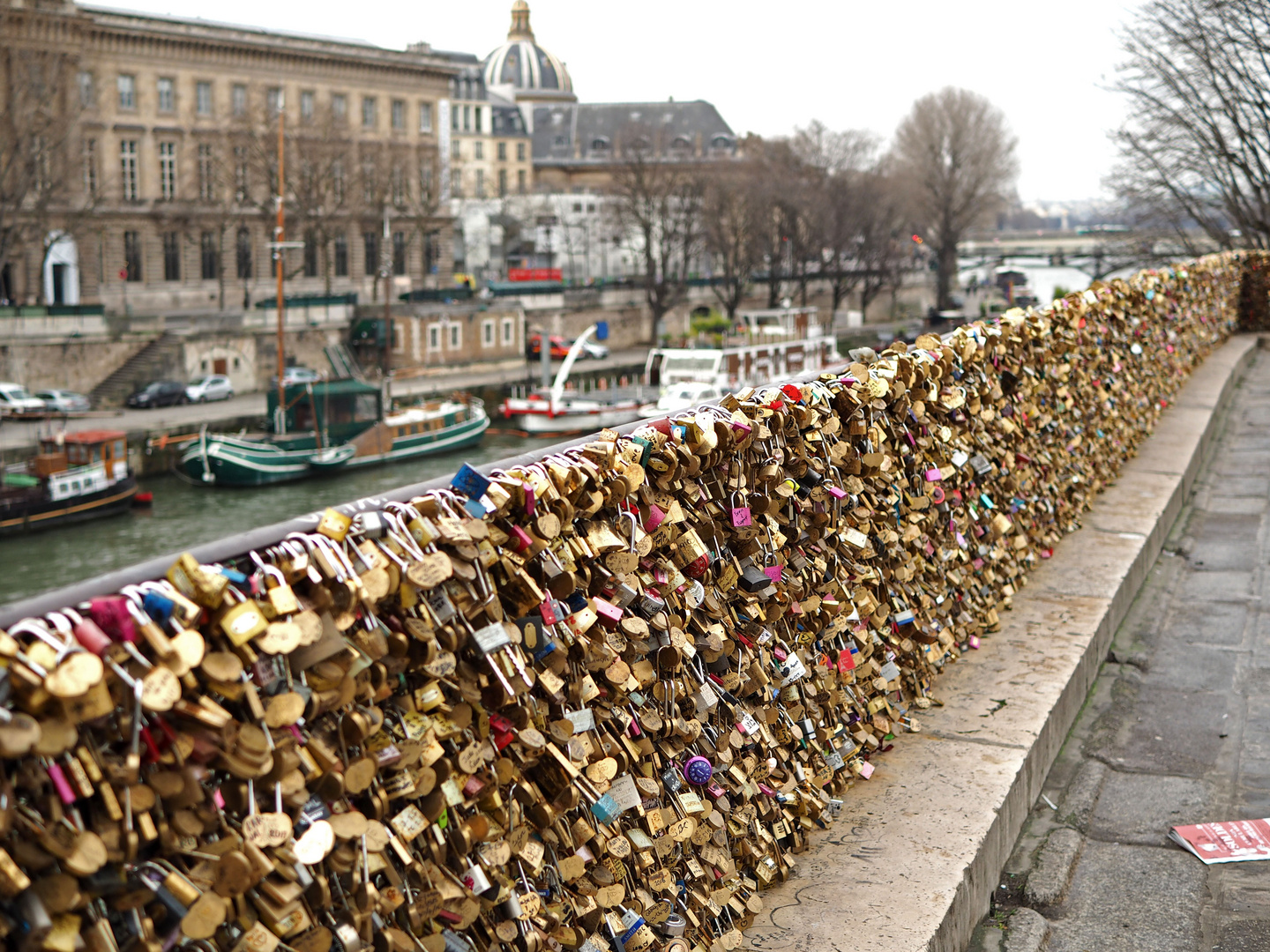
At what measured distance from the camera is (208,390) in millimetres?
51781

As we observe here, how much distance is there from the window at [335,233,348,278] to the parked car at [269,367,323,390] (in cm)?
1624

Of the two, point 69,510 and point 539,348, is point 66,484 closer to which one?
point 69,510

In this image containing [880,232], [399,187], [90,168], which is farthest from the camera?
[880,232]

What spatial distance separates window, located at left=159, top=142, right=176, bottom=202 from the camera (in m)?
65.8

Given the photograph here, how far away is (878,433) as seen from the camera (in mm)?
4715

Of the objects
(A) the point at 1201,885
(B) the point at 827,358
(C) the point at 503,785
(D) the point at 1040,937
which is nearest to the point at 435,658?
(C) the point at 503,785

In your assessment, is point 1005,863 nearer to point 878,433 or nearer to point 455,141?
point 878,433

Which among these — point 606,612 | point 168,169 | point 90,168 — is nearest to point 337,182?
point 168,169

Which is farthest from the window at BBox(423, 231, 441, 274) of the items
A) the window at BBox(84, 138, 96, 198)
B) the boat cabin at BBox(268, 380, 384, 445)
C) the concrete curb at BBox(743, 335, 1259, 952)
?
the concrete curb at BBox(743, 335, 1259, 952)

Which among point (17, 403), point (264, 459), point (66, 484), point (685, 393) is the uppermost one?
point (17, 403)

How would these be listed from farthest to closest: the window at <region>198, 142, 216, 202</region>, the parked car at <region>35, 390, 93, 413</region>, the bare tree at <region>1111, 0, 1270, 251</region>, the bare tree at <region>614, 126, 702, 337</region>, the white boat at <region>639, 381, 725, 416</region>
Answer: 1. the bare tree at <region>614, 126, 702, 337</region>
2. the window at <region>198, 142, 216, 202</region>
3. the white boat at <region>639, 381, 725, 416</region>
4. the parked car at <region>35, 390, 93, 413</region>
5. the bare tree at <region>1111, 0, 1270, 251</region>

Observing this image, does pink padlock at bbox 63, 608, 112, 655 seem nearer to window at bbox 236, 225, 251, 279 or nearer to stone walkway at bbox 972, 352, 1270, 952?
stone walkway at bbox 972, 352, 1270, 952

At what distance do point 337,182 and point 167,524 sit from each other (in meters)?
32.9

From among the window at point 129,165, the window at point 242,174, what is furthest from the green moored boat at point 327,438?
the window at point 129,165
